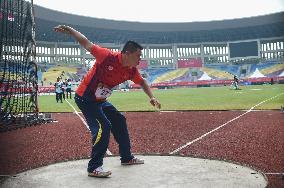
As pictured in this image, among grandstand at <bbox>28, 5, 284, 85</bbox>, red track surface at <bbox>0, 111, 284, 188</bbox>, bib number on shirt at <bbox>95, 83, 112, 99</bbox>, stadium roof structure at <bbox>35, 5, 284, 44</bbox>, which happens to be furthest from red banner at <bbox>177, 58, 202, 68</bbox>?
bib number on shirt at <bbox>95, 83, 112, 99</bbox>

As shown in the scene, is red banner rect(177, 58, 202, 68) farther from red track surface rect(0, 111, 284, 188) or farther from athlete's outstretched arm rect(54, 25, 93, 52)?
athlete's outstretched arm rect(54, 25, 93, 52)

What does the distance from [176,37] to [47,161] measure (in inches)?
3041

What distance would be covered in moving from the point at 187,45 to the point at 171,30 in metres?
9.99

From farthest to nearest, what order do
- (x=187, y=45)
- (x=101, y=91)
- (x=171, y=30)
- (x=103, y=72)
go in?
(x=187, y=45)
(x=171, y=30)
(x=101, y=91)
(x=103, y=72)

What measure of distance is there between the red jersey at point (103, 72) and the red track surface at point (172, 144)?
4.97 feet

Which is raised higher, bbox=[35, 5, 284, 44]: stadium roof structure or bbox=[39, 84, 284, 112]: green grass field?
bbox=[35, 5, 284, 44]: stadium roof structure

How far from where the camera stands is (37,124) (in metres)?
12.0

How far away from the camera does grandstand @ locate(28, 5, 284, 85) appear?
6938cm

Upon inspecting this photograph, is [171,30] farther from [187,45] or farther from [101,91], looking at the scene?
[101,91]

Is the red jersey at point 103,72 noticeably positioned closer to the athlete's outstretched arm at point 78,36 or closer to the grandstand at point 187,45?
the athlete's outstretched arm at point 78,36

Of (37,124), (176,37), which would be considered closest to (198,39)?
(176,37)

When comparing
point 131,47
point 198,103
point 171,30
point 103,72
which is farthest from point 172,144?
point 171,30

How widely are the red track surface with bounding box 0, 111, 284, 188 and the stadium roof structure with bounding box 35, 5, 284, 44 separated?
185ft

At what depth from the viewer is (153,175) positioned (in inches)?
173
